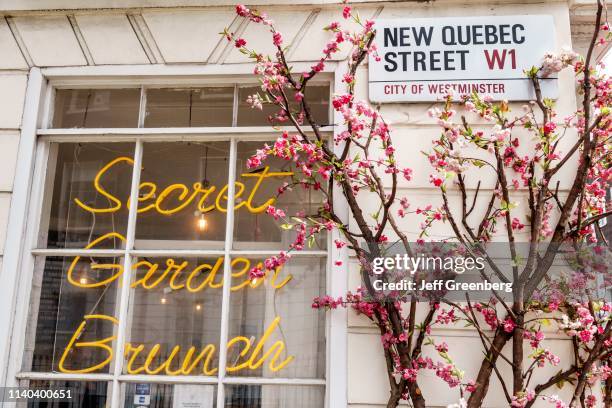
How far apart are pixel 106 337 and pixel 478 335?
1.91 m

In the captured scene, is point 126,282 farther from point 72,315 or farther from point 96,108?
point 96,108

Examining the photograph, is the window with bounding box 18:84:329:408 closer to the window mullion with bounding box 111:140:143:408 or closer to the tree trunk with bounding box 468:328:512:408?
the window mullion with bounding box 111:140:143:408

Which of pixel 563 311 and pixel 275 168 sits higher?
pixel 275 168

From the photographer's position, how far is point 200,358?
2908mm

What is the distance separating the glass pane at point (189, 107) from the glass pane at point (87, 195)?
0.85 ft

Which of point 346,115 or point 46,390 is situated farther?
point 46,390

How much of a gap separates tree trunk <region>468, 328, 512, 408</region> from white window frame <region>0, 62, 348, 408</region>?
0.61 meters

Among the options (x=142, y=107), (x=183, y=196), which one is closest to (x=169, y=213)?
(x=183, y=196)

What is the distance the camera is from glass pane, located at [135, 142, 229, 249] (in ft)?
10.1

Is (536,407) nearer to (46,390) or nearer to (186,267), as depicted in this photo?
(186,267)

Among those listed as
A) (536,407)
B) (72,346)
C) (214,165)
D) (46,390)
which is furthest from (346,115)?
(46,390)

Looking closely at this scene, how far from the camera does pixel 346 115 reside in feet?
8.73

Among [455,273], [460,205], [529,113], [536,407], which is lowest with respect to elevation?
[536,407]

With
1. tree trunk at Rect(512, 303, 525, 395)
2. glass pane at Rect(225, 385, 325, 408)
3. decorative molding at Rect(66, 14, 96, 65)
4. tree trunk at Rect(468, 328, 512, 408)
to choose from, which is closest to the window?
glass pane at Rect(225, 385, 325, 408)
